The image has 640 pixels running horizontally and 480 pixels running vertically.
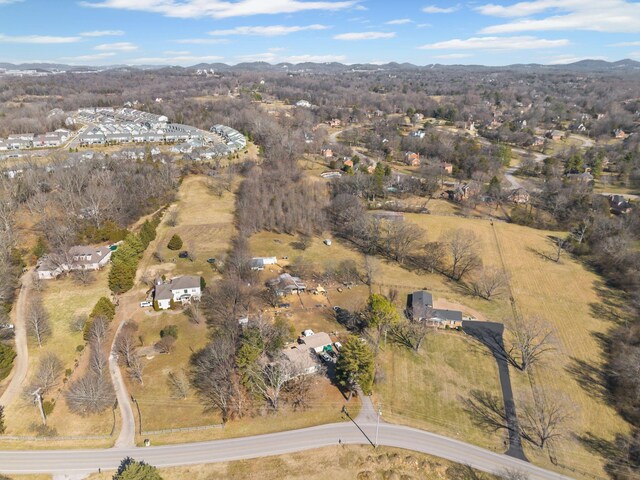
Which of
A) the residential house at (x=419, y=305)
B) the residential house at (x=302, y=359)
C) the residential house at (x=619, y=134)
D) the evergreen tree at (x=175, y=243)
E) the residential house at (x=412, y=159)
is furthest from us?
the residential house at (x=619, y=134)

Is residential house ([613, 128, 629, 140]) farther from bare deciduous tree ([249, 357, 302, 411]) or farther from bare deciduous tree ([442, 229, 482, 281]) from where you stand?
bare deciduous tree ([249, 357, 302, 411])

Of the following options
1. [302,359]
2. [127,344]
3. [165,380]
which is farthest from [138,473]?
[302,359]

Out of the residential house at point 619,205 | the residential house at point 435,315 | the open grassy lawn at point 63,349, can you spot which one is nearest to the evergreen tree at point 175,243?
the open grassy lawn at point 63,349

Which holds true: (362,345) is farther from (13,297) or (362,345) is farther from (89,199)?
(89,199)

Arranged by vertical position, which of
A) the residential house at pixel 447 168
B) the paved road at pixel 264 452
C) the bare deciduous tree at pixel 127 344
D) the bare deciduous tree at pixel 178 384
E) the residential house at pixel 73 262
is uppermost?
the residential house at pixel 447 168

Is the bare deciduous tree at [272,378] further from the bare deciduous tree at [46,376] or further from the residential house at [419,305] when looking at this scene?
the bare deciduous tree at [46,376]

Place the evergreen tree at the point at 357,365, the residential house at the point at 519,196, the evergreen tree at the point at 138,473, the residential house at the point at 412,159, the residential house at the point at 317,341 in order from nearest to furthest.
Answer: the evergreen tree at the point at 138,473, the evergreen tree at the point at 357,365, the residential house at the point at 317,341, the residential house at the point at 519,196, the residential house at the point at 412,159
